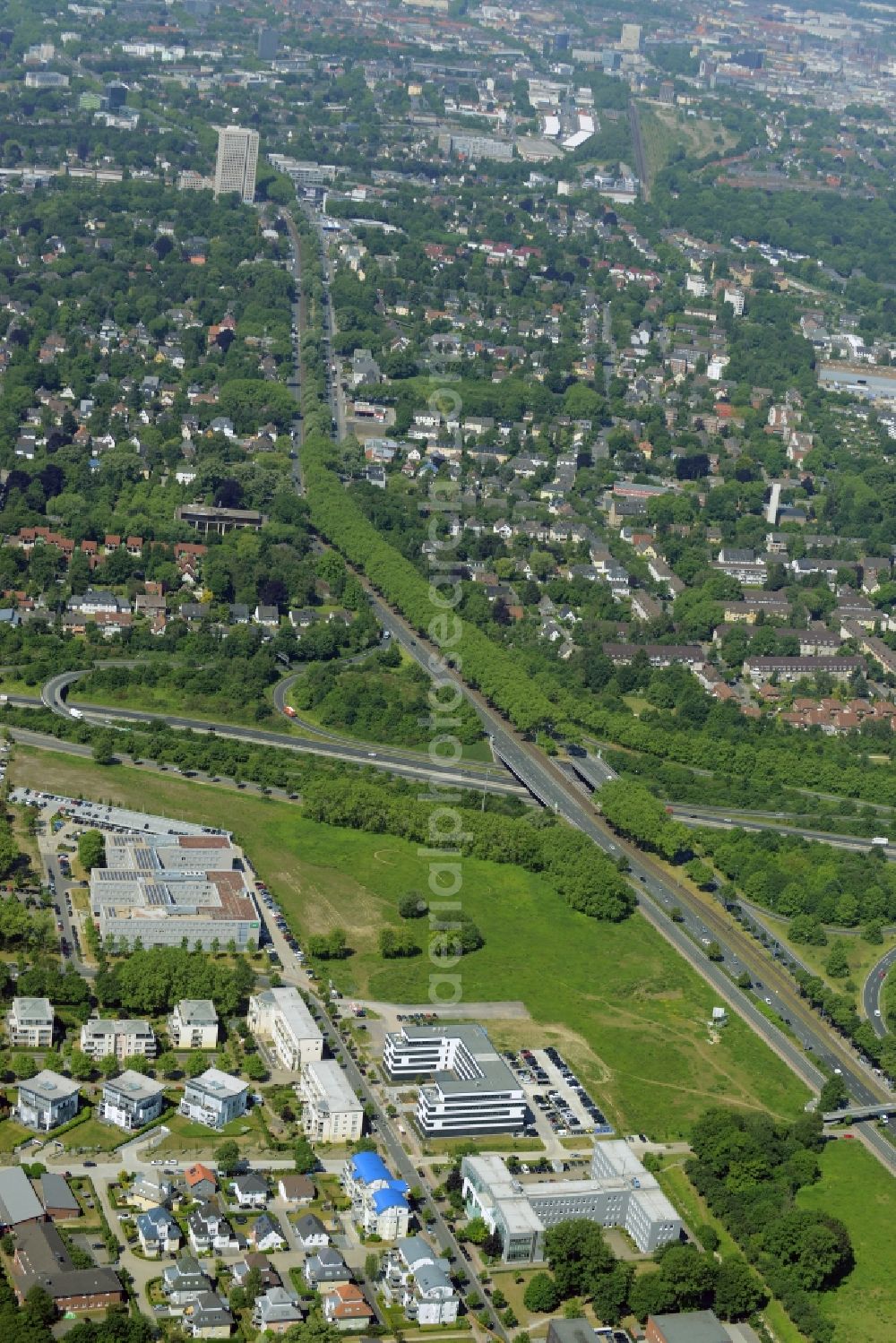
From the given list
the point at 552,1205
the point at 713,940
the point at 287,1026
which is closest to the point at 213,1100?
the point at 287,1026

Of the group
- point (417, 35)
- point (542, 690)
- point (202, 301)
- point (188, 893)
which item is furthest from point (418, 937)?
point (417, 35)

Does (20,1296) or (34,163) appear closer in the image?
(20,1296)

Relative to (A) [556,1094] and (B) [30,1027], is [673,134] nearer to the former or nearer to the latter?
(A) [556,1094]

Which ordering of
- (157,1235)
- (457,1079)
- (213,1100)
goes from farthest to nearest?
(457,1079) < (213,1100) < (157,1235)

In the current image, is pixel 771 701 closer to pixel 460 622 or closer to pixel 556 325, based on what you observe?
pixel 460 622

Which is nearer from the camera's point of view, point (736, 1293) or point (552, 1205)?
point (736, 1293)

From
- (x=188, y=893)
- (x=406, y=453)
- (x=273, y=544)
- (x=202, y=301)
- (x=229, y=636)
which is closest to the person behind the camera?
(x=188, y=893)
